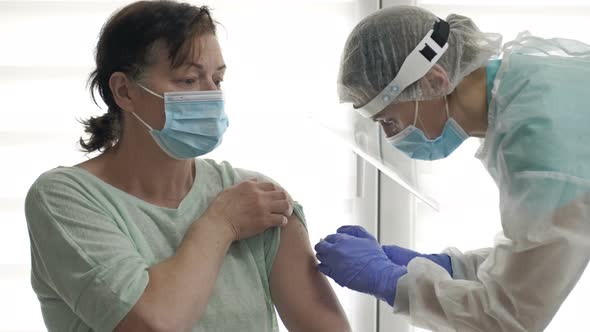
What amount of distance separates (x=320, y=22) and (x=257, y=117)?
0.41 meters

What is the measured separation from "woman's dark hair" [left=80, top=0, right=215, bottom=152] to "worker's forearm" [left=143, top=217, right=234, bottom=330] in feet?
1.31

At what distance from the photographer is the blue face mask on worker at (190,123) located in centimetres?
179

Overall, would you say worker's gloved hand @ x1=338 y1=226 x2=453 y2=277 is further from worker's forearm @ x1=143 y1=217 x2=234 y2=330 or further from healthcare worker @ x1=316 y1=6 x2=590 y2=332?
worker's forearm @ x1=143 y1=217 x2=234 y2=330

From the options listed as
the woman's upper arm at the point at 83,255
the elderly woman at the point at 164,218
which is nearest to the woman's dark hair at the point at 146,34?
the elderly woman at the point at 164,218

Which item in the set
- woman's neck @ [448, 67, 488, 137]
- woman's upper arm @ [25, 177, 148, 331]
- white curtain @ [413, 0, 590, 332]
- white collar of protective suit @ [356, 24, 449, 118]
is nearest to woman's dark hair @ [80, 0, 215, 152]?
woman's upper arm @ [25, 177, 148, 331]

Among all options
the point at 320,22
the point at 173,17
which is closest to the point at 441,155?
the point at 173,17

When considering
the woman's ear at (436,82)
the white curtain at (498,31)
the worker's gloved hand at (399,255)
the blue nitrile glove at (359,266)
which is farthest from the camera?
the white curtain at (498,31)

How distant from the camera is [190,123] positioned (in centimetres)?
181

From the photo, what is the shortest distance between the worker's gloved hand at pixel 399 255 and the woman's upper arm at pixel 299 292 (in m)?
0.23

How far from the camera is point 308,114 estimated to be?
207cm

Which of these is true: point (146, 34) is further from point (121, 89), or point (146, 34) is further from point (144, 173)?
point (144, 173)

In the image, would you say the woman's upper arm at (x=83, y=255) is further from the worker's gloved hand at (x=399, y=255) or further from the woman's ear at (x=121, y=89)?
the worker's gloved hand at (x=399, y=255)

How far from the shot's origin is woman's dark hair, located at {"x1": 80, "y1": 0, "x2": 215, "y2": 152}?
1772 mm

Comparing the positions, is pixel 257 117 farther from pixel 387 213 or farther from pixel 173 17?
pixel 173 17
